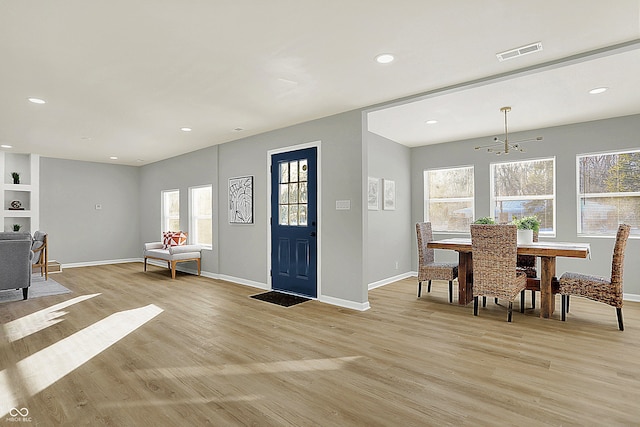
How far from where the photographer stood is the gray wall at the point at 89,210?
7828 millimetres

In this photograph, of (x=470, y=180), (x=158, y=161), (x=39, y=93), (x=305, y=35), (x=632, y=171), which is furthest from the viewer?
(x=158, y=161)

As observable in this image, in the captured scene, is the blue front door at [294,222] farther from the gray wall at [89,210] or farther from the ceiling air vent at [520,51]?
the gray wall at [89,210]

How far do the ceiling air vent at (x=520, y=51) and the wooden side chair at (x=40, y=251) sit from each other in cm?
740

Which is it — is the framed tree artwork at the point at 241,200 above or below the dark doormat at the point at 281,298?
above

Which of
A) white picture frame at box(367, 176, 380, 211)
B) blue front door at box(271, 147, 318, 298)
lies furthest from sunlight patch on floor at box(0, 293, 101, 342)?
white picture frame at box(367, 176, 380, 211)

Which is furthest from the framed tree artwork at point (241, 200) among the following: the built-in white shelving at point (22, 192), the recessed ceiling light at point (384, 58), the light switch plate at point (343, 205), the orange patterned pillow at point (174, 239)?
the built-in white shelving at point (22, 192)

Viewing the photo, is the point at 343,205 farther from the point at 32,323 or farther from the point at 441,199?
the point at 32,323

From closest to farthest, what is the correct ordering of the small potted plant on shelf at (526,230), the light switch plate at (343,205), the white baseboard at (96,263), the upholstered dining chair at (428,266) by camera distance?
the small potted plant on shelf at (526,230)
the light switch plate at (343,205)
the upholstered dining chair at (428,266)
the white baseboard at (96,263)

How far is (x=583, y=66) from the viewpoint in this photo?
126 inches

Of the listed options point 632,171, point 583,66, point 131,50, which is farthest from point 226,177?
point 632,171

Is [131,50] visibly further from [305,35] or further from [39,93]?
[39,93]

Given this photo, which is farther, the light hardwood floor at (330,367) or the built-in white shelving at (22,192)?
the built-in white shelving at (22,192)

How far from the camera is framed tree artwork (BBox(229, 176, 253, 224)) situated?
229 inches

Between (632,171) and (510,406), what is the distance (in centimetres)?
452
